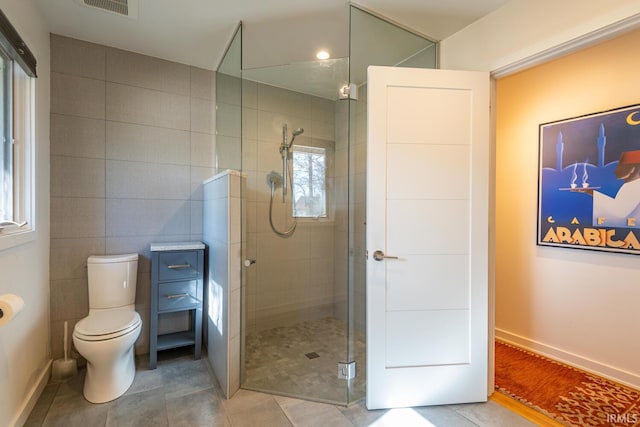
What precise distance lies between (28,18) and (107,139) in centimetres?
81

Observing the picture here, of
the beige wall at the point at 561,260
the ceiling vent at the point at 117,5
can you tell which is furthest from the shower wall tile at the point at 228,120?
the beige wall at the point at 561,260

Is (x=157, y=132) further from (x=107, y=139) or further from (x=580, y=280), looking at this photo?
(x=580, y=280)

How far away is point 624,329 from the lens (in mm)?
2088

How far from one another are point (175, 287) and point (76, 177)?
109 cm

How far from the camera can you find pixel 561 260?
239 cm

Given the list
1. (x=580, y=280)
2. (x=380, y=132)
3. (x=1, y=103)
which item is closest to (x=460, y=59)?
(x=380, y=132)

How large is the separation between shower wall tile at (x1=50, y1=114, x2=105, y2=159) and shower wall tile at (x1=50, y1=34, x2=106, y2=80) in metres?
0.34

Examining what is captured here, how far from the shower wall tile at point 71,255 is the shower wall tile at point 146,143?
680 mm

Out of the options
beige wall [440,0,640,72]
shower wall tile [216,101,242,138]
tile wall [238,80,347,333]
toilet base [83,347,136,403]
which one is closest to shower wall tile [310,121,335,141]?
Result: tile wall [238,80,347,333]

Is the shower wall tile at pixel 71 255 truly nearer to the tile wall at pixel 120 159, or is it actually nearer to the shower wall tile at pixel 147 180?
the tile wall at pixel 120 159

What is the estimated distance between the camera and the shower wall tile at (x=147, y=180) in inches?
93.4

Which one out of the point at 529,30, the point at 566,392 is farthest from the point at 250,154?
the point at 566,392

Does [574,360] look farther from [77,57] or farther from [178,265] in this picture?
[77,57]

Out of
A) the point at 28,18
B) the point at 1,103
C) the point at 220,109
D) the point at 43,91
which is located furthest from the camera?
the point at 220,109
